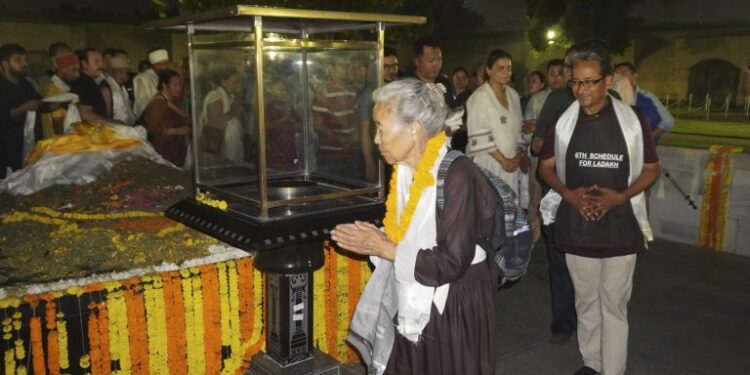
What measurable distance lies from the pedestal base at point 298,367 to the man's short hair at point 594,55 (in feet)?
6.38

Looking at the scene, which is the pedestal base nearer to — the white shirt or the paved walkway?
the paved walkway

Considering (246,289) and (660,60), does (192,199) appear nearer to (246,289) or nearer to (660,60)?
(246,289)

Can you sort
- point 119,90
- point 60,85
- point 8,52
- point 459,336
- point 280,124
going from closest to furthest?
point 459,336, point 280,124, point 60,85, point 8,52, point 119,90

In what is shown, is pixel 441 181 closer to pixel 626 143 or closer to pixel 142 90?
pixel 626 143

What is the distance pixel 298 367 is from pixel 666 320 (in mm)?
2835

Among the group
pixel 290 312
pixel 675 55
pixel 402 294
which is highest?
pixel 675 55

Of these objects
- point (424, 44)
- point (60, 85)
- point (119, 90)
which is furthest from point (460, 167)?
point (119, 90)

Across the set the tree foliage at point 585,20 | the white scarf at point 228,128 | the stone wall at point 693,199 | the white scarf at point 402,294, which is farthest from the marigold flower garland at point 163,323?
the tree foliage at point 585,20

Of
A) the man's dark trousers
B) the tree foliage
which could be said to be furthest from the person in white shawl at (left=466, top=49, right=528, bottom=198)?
the tree foliage

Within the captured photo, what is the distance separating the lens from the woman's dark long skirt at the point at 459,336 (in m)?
2.37

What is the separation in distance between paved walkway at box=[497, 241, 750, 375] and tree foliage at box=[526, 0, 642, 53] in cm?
1832

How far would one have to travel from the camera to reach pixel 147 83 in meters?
7.51

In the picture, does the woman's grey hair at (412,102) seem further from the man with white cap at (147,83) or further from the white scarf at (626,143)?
the man with white cap at (147,83)

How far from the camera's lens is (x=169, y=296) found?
312cm
